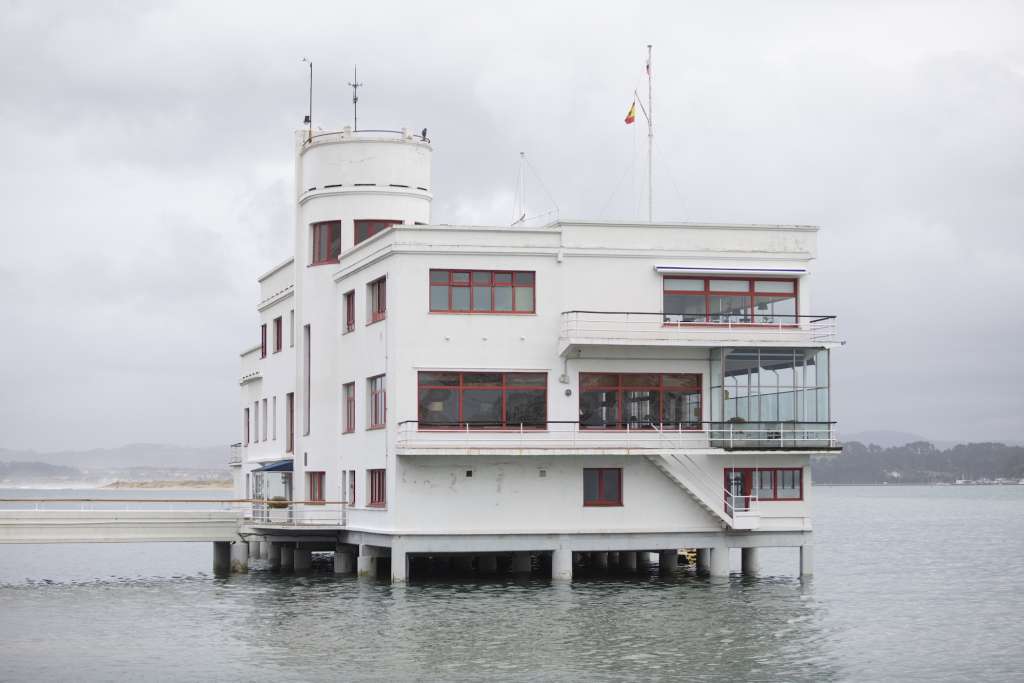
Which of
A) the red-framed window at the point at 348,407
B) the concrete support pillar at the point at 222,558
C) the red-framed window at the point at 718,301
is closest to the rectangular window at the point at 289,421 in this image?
the concrete support pillar at the point at 222,558

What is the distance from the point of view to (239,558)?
60.0 metres

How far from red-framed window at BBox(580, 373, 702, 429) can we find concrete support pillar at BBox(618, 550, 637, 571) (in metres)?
9.14

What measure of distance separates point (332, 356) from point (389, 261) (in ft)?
26.0

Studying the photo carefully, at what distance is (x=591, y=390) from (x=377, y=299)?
835 centimetres

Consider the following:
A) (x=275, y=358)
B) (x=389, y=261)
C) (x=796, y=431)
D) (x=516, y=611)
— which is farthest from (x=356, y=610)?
(x=275, y=358)

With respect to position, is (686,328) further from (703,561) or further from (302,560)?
(302,560)

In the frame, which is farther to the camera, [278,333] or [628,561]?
[278,333]

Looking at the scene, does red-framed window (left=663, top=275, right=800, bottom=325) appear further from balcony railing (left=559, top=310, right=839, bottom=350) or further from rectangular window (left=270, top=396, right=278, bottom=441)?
rectangular window (left=270, top=396, right=278, bottom=441)

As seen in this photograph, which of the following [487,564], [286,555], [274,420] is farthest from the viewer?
[274,420]

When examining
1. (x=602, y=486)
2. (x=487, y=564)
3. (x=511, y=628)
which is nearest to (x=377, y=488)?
(x=487, y=564)

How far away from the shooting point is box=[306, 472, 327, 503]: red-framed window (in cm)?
5919

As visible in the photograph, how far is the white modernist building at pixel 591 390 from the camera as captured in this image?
5034 centimetres

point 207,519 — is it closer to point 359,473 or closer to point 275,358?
point 359,473

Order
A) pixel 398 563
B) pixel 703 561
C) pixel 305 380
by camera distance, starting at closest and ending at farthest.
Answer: pixel 398 563 < pixel 703 561 < pixel 305 380
